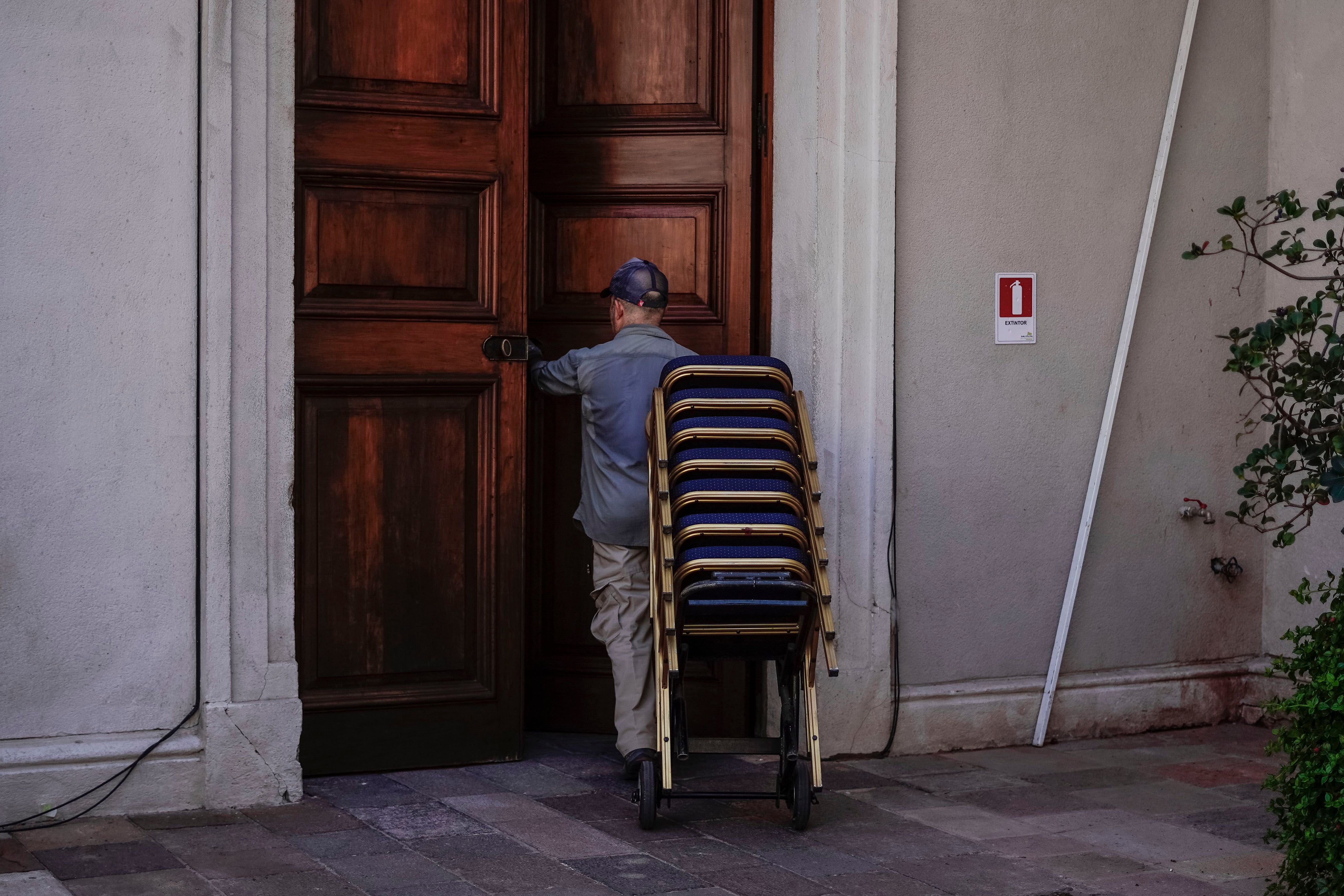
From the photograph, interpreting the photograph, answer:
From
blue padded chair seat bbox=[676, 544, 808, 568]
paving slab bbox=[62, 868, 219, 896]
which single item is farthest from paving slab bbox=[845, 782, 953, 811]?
paving slab bbox=[62, 868, 219, 896]

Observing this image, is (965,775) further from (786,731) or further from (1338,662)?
(1338,662)

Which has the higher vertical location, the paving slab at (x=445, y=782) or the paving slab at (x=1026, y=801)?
the paving slab at (x=445, y=782)

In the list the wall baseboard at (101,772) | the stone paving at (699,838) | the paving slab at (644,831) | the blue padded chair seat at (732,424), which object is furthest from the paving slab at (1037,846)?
the wall baseboard at (101,772)

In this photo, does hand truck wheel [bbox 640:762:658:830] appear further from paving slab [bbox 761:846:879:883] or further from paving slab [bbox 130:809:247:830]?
paving slab [bbox 130:809:247:830]

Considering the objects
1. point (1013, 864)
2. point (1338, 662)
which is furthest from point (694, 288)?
point (1338, 662)

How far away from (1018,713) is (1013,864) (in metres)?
1.71

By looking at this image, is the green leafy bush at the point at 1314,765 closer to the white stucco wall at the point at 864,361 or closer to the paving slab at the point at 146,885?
the white stucco wall at the point at 864,361

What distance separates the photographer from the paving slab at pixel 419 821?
15.4ft

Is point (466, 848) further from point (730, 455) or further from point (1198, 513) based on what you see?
point (1198, 513)

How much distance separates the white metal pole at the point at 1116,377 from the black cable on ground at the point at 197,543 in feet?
11.3

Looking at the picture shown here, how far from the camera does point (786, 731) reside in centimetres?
486

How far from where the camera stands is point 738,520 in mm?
4664

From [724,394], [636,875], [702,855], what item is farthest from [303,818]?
[724,394]

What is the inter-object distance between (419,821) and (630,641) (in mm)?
1008
